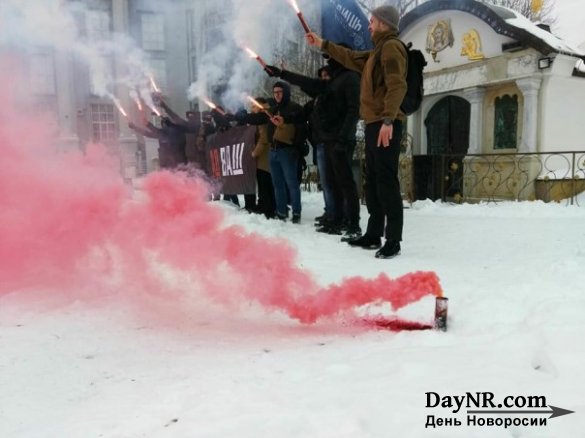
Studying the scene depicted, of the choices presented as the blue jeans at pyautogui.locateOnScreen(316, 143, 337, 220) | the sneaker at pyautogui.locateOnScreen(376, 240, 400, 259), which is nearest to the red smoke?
the sneaker at pyautogui.locateOnScreen(376, 240, 400, 259)

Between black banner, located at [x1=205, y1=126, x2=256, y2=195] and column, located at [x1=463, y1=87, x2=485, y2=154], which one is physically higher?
column, located at [x1=463, y1=87, x2=485, y2=154]

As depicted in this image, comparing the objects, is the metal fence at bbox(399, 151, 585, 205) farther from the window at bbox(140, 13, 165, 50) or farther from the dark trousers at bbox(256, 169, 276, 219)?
the window at bbox(140, 13, 165, 50)

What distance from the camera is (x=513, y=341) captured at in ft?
7.40

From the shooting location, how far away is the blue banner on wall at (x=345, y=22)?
25.7 feet

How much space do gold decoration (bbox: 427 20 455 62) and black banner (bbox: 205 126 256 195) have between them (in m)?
5.56

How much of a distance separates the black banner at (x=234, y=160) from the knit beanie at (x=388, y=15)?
3.50 metres

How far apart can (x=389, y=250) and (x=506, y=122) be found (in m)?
6.92

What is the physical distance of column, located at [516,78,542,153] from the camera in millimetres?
9281

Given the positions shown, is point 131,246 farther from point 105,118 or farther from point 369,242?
point 105,118

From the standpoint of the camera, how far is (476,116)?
10320mm

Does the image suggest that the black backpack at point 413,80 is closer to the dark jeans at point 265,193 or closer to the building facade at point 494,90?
the dark jeans at point 265,193

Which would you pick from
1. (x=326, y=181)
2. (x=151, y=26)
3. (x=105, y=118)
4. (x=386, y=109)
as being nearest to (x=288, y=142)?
(x=326, y=181)

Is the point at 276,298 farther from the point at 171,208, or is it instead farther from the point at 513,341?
the point at 513,341

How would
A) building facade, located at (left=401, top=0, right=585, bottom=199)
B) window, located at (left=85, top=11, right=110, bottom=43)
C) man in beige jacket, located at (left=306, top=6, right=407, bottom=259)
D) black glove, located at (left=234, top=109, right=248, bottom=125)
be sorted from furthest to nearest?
building facade, located at (left=401, top=0, right=585, bottom=199)
window, located at (left=85, top=11, right=110, bottom=43)
black glove, located at (left=234, top=109, right=248, bottom=125)
man in beige jacket, located at (left=306, top=6, right=407, bottom=259)
